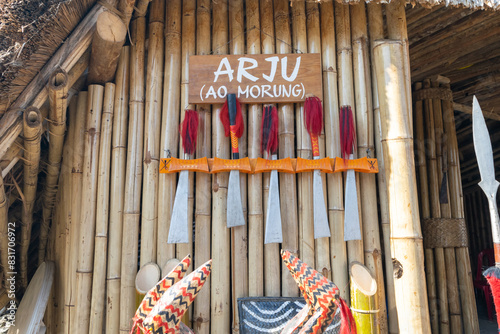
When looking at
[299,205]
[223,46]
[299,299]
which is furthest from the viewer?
[223,46]

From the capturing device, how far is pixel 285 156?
3.43 meters

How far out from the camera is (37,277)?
3846 millimetres

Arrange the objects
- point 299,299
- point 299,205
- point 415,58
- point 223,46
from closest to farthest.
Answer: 1. point 299,299
2. point 299,205
3. point 223,46
4. point 415,58

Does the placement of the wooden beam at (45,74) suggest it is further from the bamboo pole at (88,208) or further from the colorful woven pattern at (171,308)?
the colorful woven pattern at (171,308)

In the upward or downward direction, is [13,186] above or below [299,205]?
above

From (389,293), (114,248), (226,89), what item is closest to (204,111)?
(226,89)

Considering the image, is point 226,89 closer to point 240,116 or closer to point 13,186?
point 240,116

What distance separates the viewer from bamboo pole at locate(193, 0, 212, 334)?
10.5ft

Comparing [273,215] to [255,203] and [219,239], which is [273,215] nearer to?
[255,203]

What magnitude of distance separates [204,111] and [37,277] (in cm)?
240

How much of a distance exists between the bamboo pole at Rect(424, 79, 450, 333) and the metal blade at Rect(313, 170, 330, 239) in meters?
2.50

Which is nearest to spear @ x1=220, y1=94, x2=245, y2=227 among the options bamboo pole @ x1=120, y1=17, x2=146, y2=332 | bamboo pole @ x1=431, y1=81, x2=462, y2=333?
bamboo pole @ x1=120, y1=17, x2=146, y2=332

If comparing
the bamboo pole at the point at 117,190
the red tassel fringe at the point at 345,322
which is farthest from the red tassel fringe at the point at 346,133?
the bamboo pole at the point at 117,190

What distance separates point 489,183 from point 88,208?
3.21 metres
